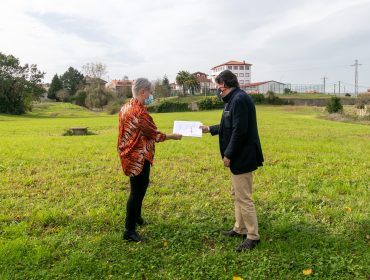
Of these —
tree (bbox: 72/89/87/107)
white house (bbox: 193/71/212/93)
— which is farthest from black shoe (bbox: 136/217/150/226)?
white house (bbox: 193/71/212/93)

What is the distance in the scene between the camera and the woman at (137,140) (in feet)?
15.9

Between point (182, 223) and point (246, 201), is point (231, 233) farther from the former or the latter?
point (182, 223)

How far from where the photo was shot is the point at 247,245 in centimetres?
479

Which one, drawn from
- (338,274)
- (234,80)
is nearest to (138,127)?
(234,80)

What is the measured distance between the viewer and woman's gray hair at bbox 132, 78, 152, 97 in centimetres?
493

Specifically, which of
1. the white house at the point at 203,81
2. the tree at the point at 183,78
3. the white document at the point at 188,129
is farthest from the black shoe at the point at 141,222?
the white house at the point at 203,81

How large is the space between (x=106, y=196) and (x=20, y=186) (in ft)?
7.34

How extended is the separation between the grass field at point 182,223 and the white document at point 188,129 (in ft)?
4.69

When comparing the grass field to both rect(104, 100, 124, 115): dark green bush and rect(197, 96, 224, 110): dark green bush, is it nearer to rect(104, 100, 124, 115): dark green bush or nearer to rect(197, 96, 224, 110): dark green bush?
rect(104, 100, 124, 115): dark green bush

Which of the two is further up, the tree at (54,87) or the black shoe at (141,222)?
the tree at (54,87)

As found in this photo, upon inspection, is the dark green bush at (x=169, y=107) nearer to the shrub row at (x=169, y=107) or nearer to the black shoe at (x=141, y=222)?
the shrub row at (x=169, y=107)

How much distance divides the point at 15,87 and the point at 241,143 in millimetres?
69734

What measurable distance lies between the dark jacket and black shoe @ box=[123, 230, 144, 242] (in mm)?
1660

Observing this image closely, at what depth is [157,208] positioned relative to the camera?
21.3ft
